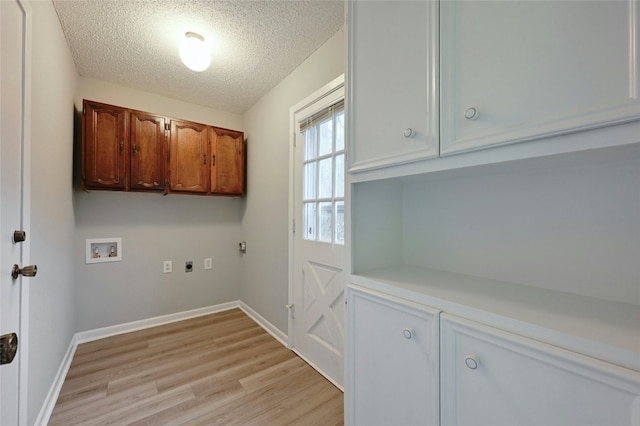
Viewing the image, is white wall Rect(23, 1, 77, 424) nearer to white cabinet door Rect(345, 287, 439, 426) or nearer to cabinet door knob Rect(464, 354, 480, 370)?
white cabinet door Rect(345, 287, 439, 426)

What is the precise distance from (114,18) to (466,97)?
2.25 m

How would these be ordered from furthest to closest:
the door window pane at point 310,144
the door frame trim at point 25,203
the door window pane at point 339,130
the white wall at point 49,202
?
the door window pane at point 310,144, the door window pane at point 339,130, the white wall at point 49,202, the door frame trim at point 25,203

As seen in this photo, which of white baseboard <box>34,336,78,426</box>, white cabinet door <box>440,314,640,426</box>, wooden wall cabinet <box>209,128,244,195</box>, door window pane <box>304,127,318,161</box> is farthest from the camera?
wooden wall cabinet <box>209,128,244,195</box>

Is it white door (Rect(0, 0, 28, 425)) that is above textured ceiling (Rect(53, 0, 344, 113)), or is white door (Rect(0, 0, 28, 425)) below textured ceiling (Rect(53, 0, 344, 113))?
below

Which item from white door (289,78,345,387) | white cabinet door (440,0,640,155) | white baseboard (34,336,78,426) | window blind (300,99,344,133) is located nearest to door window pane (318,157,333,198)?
white door (289,78,345,387)

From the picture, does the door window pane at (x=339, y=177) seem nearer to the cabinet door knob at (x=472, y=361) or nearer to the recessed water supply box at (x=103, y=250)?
the cabinet door knob at (x=472, y=361)

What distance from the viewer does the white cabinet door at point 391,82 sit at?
32.5 inches

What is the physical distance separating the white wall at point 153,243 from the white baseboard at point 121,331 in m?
0.05

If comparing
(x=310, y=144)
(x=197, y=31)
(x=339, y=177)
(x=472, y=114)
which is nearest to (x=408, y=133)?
(x=472, y=114)

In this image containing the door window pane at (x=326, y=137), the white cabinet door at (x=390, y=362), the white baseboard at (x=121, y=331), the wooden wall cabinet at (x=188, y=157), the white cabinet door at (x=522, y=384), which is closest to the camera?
the white cabinet door at (x=522, y=384)

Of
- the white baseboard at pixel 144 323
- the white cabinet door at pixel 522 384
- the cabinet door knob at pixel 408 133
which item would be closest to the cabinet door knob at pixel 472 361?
the white cabinet door at pixel 522 384

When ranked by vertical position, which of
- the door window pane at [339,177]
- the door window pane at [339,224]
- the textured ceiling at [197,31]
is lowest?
the door window pane at [339,224]

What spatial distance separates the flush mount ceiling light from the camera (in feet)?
5.86

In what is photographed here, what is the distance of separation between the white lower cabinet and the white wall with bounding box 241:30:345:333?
1.42 meters
